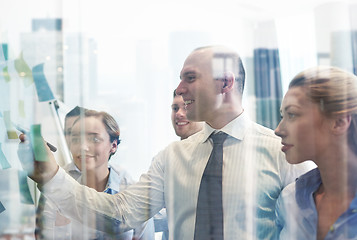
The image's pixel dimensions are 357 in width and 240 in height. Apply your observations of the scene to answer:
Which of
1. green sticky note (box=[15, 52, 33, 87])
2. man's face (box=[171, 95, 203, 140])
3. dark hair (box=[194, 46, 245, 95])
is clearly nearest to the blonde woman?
dark hair (box=[194, 46, 245, 95])

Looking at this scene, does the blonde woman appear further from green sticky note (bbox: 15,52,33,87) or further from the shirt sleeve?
green sticky note (bbox: 15,52,33,87)

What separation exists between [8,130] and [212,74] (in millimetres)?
711

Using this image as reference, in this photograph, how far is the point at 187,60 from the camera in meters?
1.12

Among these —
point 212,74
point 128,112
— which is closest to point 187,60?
point 212,74

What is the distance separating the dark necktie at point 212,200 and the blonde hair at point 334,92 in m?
0.26

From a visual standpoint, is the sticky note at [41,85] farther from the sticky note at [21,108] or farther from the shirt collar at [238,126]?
the shirt collar at [238,126]

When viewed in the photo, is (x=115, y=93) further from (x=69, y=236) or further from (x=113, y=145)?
(x=69, y=236)

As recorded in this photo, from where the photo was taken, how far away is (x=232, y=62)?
1.09 meters

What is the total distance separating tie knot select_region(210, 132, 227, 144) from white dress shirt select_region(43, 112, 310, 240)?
0.04ft

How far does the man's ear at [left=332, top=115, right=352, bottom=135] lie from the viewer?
0.96m

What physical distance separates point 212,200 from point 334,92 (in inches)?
16.8

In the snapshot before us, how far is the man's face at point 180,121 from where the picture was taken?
1.13 meters

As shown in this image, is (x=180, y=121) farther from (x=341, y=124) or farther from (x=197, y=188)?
(x=341, y=124)

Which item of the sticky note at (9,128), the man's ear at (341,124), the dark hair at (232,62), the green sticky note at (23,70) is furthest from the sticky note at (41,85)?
the man's ear at (341,124)
